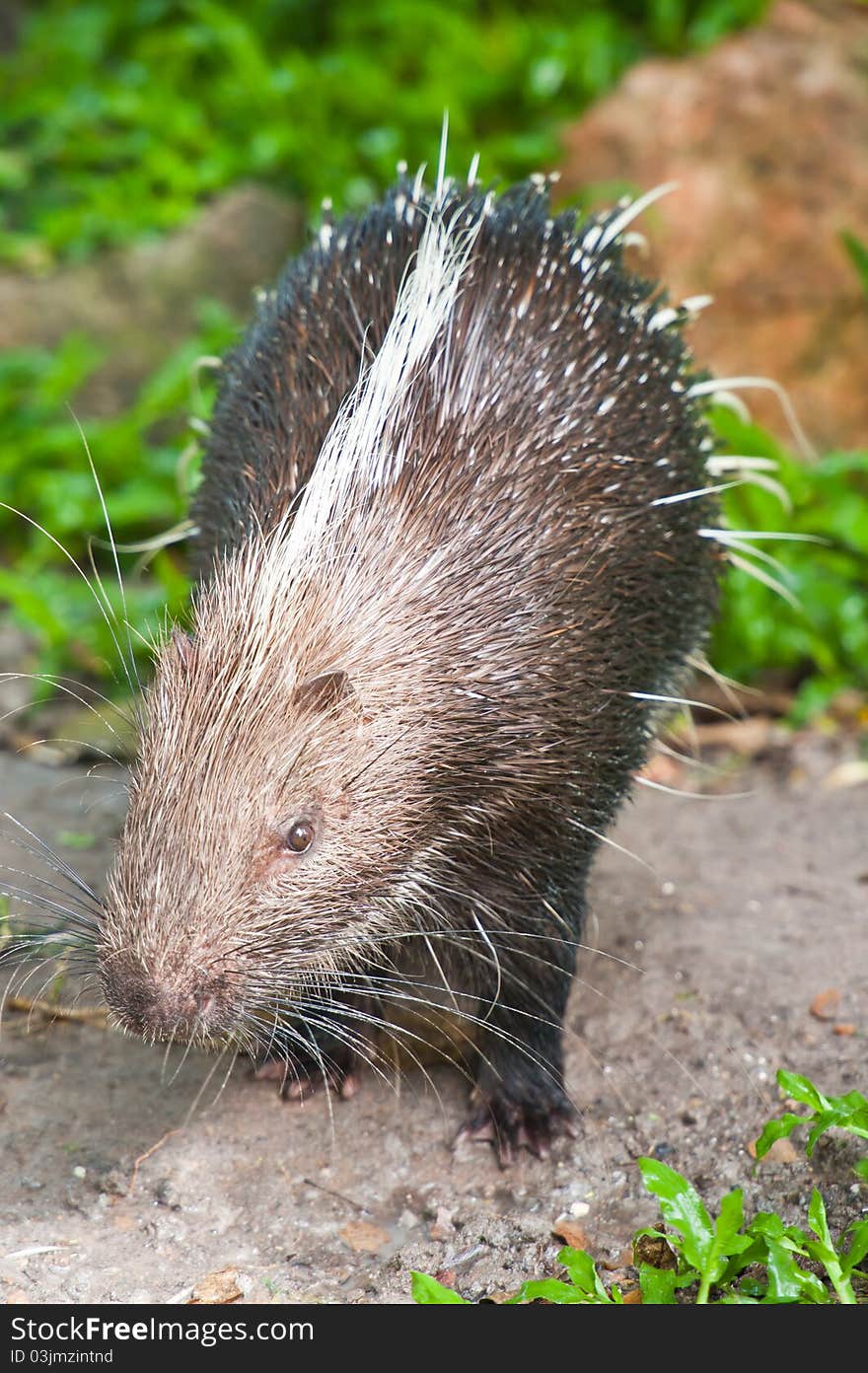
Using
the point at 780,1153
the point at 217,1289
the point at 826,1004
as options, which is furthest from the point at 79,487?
the point at 780,1153

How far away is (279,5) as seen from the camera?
26.8 ft

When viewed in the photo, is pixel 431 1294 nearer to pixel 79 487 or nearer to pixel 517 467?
pixel 517 467

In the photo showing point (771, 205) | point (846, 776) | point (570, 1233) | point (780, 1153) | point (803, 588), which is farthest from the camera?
point (771, 205)

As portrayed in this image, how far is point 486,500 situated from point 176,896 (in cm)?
107

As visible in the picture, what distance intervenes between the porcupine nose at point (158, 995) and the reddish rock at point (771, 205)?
5.12m

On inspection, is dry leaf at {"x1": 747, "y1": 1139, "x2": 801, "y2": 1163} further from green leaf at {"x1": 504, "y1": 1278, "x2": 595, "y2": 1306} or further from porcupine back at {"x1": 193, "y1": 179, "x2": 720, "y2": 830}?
porcupine back at {"x1": 193, "y1": 179, "x2": 720, "y2": 830}

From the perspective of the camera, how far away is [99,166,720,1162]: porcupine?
2.77m

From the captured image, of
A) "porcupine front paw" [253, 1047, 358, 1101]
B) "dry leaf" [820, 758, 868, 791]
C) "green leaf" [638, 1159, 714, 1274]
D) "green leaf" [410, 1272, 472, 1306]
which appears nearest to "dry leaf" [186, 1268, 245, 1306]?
"green leaf" [410, 1272, 472, 1306]

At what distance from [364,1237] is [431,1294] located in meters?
0.44

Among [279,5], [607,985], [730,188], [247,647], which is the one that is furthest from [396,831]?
[279,5]

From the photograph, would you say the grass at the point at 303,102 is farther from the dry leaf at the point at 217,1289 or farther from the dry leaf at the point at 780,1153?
the dry leaf at the point at 217,1289

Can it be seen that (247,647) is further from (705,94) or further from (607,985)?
(705,94)

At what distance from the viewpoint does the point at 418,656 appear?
3.00 metres

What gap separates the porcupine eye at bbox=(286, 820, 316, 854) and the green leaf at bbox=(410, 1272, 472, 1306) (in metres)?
0.81
